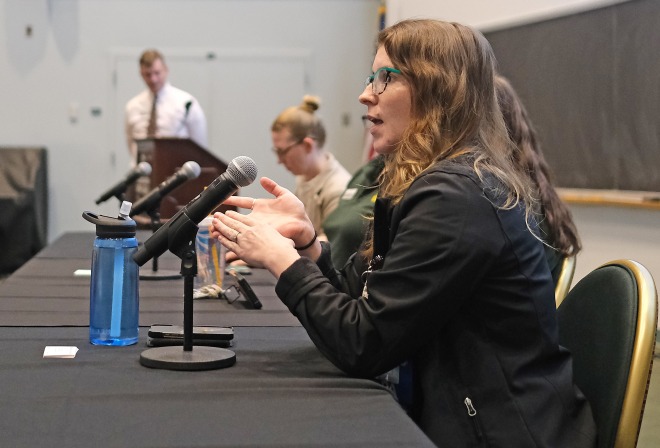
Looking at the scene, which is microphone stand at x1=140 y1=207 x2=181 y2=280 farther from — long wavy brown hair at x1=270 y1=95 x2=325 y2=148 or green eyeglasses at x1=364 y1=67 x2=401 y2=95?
long wavy brown hair at x1=270 y1=95 x2=325 y2=148

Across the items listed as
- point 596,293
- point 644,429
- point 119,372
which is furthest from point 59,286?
point 644,429

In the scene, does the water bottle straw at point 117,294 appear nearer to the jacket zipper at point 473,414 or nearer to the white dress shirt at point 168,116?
the jacket zipper at point 473,414

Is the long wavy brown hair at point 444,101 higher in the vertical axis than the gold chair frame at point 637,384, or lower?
higher

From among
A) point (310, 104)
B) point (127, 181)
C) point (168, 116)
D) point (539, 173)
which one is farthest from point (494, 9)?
point (127, 181)

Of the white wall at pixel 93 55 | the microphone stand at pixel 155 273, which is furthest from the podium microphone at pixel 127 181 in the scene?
the white wall at pixel 93 55

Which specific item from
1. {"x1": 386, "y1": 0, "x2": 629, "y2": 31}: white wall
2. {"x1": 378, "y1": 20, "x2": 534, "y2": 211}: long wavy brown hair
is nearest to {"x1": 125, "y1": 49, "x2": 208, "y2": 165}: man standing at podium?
{"x1": 386, "y1": 0, "x2": 629, "y2": 31}: white wall

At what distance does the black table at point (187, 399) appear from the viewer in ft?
2.92

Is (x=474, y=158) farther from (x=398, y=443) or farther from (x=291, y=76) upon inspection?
(x=291, y=76)

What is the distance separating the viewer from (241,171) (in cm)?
126

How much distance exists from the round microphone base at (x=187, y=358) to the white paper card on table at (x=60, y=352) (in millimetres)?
117

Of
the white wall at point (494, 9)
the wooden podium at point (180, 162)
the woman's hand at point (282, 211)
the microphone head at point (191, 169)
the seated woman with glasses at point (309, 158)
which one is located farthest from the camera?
the white wall at point (494, 9)

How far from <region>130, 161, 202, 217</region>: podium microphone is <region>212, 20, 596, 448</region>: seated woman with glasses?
2.21 ft

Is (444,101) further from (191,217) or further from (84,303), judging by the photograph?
(84,303)

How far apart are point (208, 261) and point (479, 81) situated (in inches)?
39.5
